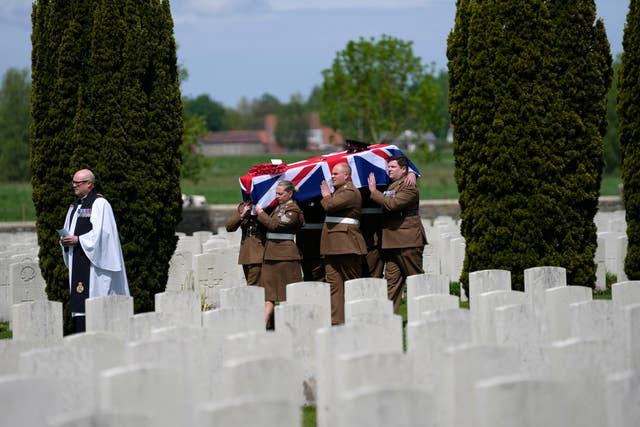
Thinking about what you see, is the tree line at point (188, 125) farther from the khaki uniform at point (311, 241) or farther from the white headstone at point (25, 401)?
the white headstone at point (25, 401)

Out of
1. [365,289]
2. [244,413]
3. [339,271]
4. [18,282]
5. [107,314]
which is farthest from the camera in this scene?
[18,282]

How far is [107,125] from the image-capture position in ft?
32.0

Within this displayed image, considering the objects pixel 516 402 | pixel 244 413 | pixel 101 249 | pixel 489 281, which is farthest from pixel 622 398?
pixel 101 249

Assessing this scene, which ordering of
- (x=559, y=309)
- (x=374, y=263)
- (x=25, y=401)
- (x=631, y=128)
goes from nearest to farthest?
(x=25, y=401)
(x=559, y=309)
(x=374, y=263)
(x=631, y=128)

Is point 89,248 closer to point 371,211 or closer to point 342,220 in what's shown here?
point 342,220

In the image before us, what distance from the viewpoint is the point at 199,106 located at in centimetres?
12912

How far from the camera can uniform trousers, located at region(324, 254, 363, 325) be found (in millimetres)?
9273

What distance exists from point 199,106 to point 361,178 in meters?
121

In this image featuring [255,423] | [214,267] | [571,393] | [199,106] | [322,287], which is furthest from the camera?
[199,106]

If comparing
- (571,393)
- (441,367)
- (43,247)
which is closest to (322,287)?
(441,367)

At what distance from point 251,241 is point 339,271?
82 centimetres

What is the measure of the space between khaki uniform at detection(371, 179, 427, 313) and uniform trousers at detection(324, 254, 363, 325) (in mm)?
472

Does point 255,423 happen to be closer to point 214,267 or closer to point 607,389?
point 607,389

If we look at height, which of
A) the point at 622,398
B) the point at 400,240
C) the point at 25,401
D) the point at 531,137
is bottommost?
the point at 622,398
